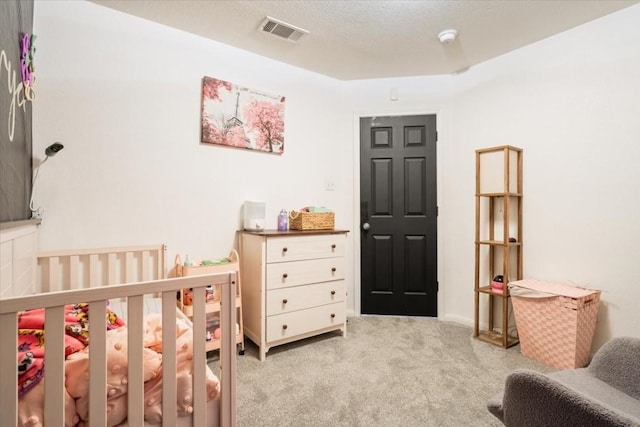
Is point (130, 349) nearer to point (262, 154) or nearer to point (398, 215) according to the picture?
point (262, 154)

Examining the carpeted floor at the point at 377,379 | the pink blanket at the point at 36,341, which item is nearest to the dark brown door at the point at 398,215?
the carpeted floor at the point at 377,379

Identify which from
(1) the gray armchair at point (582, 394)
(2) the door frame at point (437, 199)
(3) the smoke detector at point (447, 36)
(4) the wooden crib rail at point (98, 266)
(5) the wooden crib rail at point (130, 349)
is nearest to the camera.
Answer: (1) the gray armchair at point (582, 394)

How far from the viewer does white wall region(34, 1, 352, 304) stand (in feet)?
5.93

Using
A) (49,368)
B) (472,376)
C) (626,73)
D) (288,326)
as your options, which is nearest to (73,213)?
(49,368)

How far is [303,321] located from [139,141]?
5.62 ft

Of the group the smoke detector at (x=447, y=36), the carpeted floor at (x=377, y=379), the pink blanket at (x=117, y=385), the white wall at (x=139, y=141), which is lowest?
the carpeted floor at (x=377, y=379)

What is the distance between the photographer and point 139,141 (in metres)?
2.04

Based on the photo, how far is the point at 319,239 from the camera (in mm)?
2299

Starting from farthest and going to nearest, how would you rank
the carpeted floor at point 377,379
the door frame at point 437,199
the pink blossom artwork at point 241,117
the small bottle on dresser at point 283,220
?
the door frame at point 437,199
the small bottle on dresser at point 283,220
the pink blossom artwork at point 241,117
the carpeted floor at point 377,379

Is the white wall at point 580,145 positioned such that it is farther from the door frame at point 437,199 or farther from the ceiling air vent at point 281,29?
the ceiling air vent at point 281,29

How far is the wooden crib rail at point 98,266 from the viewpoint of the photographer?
173cm

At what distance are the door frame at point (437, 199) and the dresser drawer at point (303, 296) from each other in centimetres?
59

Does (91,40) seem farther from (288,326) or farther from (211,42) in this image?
(288,326)

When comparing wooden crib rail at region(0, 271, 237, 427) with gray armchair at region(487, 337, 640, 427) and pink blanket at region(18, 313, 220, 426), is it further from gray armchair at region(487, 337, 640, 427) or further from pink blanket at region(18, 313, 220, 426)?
gray armchair at region(487, 337, 640, 427)
